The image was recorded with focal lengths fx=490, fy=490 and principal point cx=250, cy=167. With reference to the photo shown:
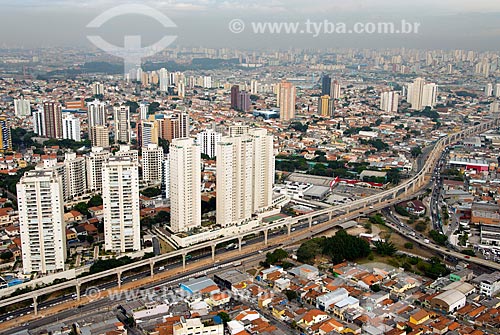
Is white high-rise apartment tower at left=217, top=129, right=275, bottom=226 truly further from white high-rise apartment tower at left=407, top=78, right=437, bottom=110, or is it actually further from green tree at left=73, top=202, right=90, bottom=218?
white high-rise apartment tower at left=407, top=78, right=437, bottom=110

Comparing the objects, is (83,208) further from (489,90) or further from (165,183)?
(489,90)

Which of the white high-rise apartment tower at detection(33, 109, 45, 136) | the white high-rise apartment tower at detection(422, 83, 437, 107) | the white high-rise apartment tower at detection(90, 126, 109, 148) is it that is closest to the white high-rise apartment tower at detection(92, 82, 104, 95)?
the white high-rise apartment tower at detection(33, 109, 45, 136)

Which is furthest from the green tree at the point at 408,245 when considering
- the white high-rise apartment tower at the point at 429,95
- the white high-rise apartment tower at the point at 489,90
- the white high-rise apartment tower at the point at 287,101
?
the white high-rise apartment tower at the point at 489,90

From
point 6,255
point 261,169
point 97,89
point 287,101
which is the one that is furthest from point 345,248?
point 97,89

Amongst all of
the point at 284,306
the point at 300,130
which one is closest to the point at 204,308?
the point at 284,306

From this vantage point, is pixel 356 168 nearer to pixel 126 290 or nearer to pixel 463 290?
pixel 463 290

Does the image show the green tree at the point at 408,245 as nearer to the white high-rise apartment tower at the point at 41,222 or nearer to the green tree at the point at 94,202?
the white high-rise apartment tower at the point at 41,222
